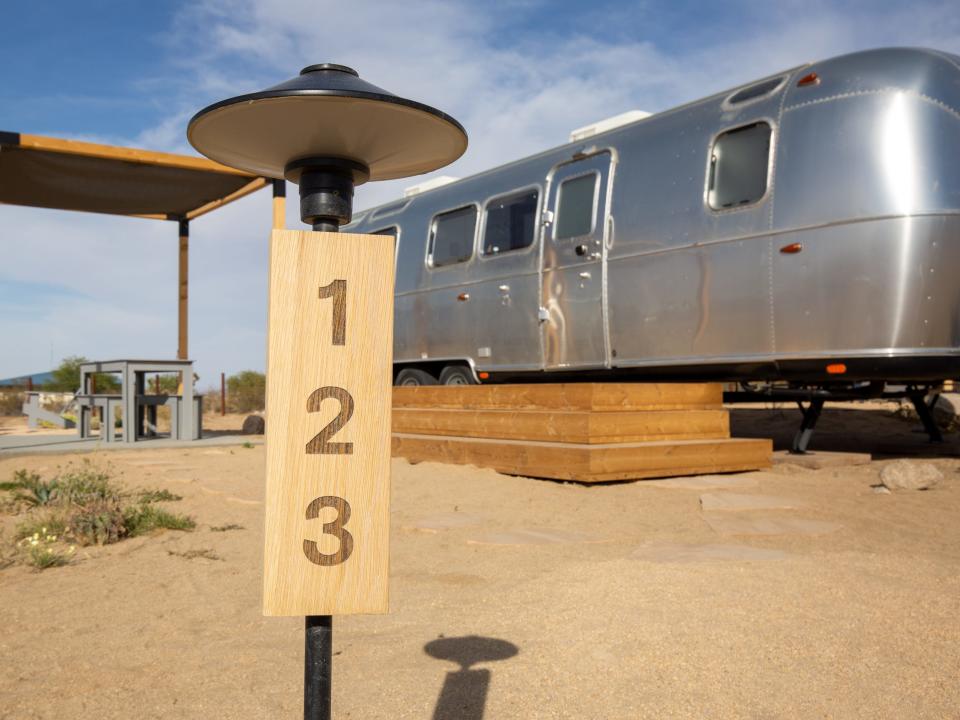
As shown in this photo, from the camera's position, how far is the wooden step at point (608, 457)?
239 inches

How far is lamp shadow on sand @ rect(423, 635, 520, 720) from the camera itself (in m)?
2.41

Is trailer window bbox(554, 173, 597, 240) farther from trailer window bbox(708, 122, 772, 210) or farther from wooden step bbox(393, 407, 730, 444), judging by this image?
wooden step bbox(393, 407, 730, 444)

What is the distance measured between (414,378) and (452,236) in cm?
164

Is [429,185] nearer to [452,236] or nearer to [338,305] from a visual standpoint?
[452,236]

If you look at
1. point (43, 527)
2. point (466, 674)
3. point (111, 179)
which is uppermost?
point (111, 179)

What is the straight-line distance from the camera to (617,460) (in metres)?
6.11

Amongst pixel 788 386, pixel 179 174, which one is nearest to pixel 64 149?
pixel 179 174

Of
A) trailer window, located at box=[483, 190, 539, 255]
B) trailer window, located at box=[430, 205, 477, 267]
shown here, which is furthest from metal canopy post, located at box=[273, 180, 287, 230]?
trailer window, located at box=[483, 190, 539, 255]

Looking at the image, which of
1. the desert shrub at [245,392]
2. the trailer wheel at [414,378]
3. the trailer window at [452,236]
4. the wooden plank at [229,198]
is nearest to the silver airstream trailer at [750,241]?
the trailer window at [452,236]

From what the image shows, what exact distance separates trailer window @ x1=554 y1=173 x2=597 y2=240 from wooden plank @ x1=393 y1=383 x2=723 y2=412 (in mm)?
1561

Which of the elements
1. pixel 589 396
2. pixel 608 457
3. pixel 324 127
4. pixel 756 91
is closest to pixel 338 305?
pixel 324 127

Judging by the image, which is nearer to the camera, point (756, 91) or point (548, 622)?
point (548, 622)

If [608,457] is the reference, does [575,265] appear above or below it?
above

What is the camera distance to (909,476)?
19.3ft
